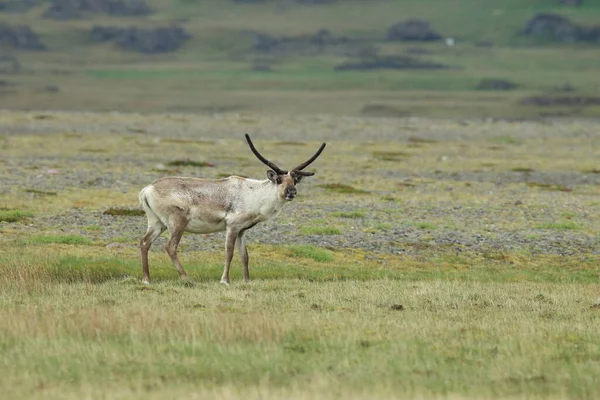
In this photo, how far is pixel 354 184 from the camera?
161 ft

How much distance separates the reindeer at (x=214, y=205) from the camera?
76.4 ft

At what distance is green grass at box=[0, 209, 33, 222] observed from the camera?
32188 mm

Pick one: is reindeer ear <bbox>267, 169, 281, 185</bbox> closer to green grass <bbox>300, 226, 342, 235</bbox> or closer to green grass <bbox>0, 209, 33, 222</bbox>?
green grass <bbox>300, 226, 342, 235</bbox>

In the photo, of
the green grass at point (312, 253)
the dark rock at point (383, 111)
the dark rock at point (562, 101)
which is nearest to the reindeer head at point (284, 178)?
the green grass at point (312, 253)

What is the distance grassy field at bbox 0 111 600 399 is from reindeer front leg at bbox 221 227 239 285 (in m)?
0.56

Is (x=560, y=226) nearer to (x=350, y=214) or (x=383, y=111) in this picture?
(x=350, y=214)

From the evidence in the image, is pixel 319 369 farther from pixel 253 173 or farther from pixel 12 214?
pixel 253 173

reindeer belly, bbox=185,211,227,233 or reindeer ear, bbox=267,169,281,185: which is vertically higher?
reindeer ear, bbox=267,169,281,185

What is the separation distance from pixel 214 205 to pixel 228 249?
99cm

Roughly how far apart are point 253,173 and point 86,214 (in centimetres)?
2015

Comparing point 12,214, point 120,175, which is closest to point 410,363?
point 12,214

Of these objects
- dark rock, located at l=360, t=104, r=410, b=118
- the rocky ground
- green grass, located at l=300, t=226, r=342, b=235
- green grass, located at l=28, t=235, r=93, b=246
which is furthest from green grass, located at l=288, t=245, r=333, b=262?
dark rock, located at l=360, t=104, r=410, b=118

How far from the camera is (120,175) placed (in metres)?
47.9

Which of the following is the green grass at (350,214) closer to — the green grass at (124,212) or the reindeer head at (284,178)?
the green grass at (124,212)
